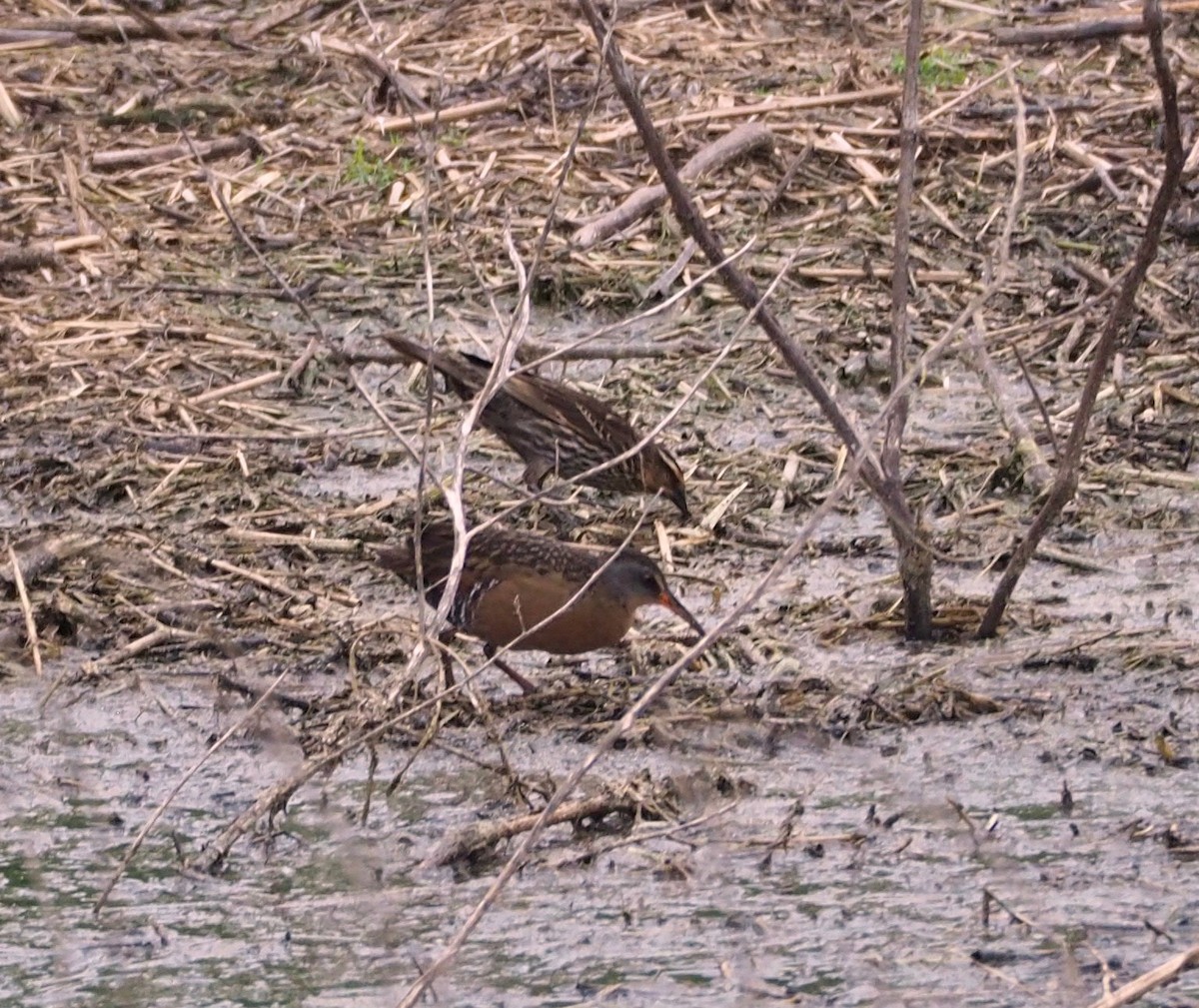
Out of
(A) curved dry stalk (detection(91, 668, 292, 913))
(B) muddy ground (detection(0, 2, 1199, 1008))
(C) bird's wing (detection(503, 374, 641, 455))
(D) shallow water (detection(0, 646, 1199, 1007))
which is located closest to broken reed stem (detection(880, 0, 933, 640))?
(B) muddy ground (detection(0, 2, 1199, 1008))

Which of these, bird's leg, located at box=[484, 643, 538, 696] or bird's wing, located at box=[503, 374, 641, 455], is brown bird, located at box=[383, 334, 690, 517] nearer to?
bird's wing, located at box=[503, 374, 641, 455]

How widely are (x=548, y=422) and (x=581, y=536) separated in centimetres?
68

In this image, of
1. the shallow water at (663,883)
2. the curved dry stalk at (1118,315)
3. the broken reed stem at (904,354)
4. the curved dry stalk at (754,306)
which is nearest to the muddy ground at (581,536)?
the shallow water at (663,883)

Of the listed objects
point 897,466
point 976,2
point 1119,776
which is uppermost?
point 976,2

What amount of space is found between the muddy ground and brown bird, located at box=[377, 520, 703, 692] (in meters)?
0.19

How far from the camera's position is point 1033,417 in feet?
29.6

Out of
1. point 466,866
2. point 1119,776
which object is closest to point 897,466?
point 1119,776

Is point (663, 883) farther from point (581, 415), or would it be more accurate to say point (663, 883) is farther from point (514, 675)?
point (581, 415)

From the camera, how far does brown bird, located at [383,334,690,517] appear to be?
351 inches

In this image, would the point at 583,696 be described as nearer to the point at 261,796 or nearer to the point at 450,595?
the point at 261,796

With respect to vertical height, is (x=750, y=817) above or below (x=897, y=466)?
below

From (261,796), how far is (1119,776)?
2219 millimetres

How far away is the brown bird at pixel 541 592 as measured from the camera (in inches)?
259

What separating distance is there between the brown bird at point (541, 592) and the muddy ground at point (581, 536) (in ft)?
0.61
